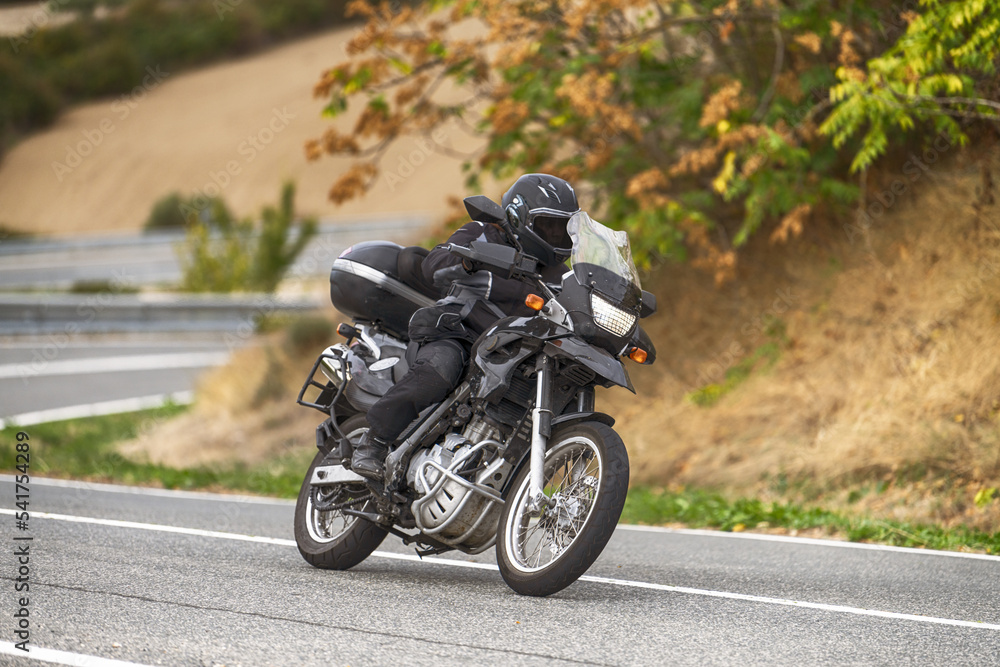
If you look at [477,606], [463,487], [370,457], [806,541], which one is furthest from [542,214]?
[806,541]

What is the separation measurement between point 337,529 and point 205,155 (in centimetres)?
6774

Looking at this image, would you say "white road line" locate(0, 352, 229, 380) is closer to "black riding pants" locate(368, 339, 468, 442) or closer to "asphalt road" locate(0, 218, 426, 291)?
"asphalt road" locate(0, 218, 426, 291)

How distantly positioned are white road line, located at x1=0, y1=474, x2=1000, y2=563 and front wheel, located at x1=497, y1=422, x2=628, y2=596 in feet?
10.4

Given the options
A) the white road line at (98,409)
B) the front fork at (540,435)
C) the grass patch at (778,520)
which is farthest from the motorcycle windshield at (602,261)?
the white road line at (98,409)

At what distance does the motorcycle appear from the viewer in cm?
525

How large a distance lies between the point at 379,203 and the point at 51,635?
5875cm

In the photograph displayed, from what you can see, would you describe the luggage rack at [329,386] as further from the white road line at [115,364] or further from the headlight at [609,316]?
the white road line at [115,364]

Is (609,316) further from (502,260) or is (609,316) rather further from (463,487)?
(463,487)

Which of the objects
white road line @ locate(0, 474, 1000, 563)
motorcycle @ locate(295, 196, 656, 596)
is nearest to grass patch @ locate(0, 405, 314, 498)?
white road line @ locate(0, 474, 1000, 563)

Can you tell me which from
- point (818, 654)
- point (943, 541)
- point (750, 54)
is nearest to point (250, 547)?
point (818, 654)

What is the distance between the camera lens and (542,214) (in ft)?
18.9

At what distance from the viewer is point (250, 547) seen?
278 inches

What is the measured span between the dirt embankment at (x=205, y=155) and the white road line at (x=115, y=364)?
33432mm

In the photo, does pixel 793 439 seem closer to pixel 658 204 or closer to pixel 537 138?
pixel 658 204
